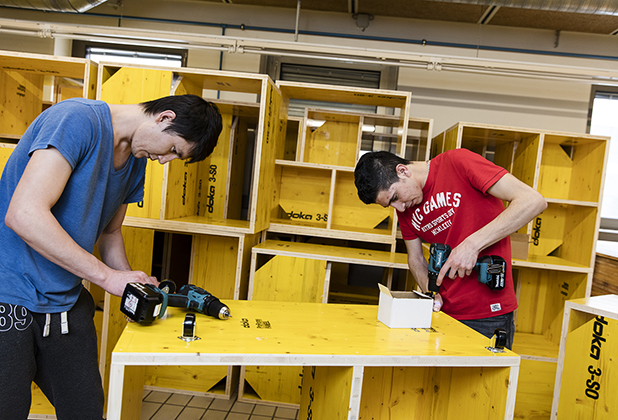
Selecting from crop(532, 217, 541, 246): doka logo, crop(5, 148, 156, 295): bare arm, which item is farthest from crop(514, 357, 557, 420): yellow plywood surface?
crop(5, 148, 156, 295): bare arm

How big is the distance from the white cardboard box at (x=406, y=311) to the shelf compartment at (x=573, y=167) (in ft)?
7.75

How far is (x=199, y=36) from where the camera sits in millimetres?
3605

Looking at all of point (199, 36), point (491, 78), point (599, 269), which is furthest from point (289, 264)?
point (491, 78)

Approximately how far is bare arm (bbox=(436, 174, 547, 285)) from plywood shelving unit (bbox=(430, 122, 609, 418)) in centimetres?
163

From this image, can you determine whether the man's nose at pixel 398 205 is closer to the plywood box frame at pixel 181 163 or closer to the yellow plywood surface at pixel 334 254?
the yellow plywood surface at pixel 334 254

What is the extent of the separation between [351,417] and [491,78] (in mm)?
4456

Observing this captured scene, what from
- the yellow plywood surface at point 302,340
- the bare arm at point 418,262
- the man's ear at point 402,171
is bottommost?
the yellow plywood surface at point 302,340

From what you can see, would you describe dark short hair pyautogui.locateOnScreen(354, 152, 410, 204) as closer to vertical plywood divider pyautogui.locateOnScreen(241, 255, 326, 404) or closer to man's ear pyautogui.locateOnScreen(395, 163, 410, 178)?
man's ear pyautogui.locateOnScreen(395, 163, 410, 178)

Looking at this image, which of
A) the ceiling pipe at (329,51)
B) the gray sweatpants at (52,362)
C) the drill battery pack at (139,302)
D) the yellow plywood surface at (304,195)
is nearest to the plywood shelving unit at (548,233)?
the ceiling pipe at (329,51)

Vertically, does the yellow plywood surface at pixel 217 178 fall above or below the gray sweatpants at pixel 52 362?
above

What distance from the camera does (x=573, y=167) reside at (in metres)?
3.56

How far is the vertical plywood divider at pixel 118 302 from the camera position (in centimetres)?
265

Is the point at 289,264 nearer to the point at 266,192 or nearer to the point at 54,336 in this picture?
the point at 266,192

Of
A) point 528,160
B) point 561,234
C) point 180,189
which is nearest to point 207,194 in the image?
point 180,189
